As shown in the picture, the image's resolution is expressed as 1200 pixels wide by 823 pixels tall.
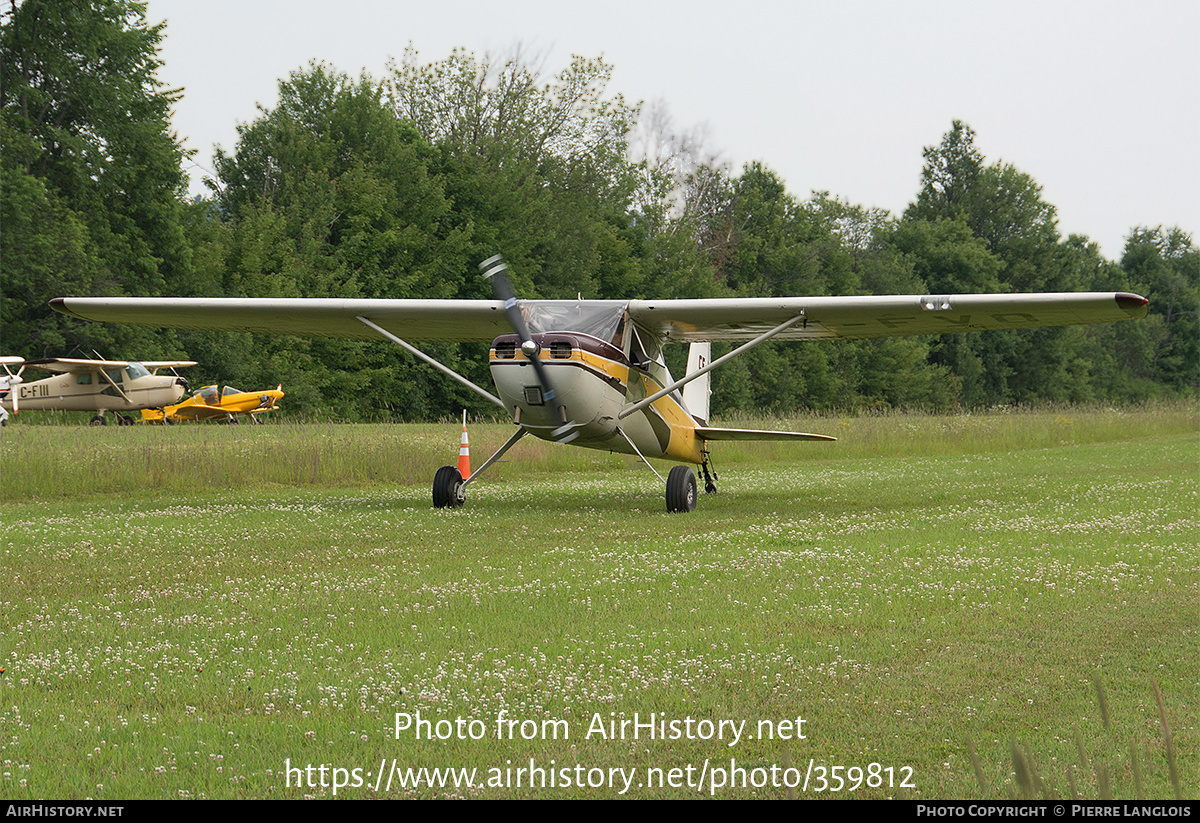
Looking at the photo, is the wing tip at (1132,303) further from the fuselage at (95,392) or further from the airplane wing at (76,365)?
the fuselage at (95,392)

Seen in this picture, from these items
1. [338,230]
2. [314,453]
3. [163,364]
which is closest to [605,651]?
[314,453]

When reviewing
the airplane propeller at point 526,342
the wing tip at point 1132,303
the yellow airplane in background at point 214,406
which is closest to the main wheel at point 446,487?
the airplane propeller at point 526,342

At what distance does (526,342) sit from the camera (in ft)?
38.0

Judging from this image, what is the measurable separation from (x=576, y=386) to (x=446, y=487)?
225cm

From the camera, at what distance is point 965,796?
3.12 meters

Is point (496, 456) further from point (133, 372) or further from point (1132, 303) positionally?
point (133, 372)

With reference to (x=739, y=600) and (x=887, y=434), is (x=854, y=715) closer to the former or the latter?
(x=739, y=600)

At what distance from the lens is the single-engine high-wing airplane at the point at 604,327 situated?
11906mm

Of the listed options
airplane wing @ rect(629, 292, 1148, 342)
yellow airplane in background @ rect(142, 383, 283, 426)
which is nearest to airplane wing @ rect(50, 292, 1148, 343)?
airplane wing @ rect(629, 292, 1148, 342)

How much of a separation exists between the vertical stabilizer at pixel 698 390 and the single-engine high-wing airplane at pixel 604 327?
0.94 metres

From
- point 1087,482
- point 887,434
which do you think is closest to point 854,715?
point 1087,482

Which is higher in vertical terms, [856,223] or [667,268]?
[856,223]

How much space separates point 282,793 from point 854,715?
2.06 m

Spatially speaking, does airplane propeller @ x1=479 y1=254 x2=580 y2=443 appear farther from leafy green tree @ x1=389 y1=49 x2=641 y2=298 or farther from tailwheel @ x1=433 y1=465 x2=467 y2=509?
leafy green tree @ x1=389 y1=49 x2=641 y2=298
